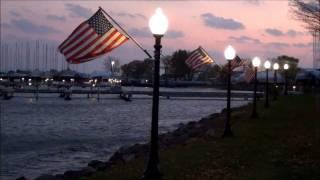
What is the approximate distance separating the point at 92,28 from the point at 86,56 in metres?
0.70

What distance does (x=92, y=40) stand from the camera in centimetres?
1509

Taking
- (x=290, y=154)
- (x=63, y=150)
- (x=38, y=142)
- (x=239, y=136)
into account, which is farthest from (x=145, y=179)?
(x=38, y=142)

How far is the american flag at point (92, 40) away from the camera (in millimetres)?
14913

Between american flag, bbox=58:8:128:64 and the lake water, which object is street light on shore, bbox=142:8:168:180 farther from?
the lake water

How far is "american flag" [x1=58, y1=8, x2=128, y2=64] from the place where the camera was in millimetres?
14913

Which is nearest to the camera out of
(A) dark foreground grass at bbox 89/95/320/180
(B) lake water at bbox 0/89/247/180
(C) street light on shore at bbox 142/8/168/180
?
(C) street light on shore at bbox 142/8/168/180

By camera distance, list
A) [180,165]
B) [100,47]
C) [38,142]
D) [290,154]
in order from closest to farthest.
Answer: [100,47]
[180,165]
[290,154]
[38,142]

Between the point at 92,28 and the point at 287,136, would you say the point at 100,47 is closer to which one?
the point at 92,28

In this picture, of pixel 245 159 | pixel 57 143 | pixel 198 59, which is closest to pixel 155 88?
pixel 245 159

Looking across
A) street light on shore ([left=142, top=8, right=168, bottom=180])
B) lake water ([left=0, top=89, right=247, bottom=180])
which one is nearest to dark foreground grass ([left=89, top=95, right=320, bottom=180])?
street light on shore ([left=142, top=8, right=168, bottom=180])

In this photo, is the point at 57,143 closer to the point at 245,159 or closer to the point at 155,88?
the point at 245,159

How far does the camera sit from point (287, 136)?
81.6ft

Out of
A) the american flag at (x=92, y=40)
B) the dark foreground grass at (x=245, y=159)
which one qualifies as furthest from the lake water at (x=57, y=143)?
the american flag at (x=92, y=40)

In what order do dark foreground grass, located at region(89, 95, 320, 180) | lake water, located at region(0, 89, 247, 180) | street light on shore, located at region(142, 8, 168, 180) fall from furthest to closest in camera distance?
lake water, located at region(0, 89, 247, 180) < dark foreground grass, located at region(89, 95, 320, 180) < street light on shore, located at region(142, 8, 168, 180)
